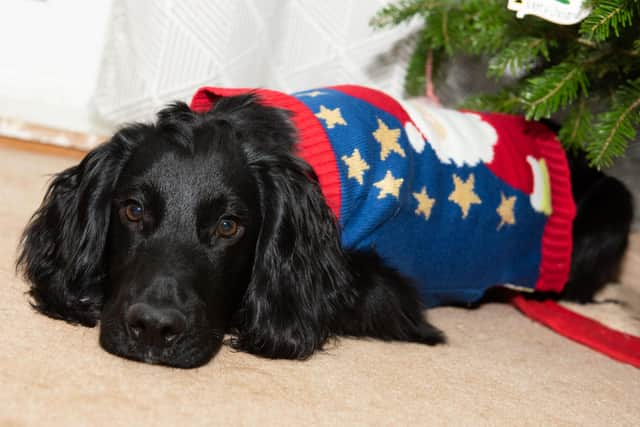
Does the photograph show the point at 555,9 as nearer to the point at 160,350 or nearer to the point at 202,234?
the point at 202,234

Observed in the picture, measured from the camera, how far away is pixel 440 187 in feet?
6.94

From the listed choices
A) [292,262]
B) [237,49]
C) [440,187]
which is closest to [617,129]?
[440,187]

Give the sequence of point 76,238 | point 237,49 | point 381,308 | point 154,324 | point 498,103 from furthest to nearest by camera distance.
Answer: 1. point 237,49
2. point 498,103
3. point 381,308
4. point 76,238
5. point 154,324

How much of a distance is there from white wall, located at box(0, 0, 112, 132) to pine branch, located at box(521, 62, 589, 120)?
2044mm

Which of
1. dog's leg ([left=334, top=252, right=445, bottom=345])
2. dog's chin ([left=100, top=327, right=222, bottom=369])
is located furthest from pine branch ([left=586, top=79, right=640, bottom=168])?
dog's chin ([left=100, top=327, right=222, bottom=369])

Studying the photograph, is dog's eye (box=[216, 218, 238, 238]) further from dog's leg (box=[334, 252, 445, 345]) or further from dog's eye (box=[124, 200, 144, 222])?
dog's leg (box=[334, 252, 445, 345])

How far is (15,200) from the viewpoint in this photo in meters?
2.52

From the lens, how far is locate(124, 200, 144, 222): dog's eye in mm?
1652

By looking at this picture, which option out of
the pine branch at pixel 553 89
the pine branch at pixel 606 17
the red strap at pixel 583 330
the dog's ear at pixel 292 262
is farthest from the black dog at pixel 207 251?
the pine branch at pixel 606 17

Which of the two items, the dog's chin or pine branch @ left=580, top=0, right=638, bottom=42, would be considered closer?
the dog's chin

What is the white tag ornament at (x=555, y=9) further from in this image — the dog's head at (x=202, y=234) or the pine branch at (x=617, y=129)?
the dog's head at (x=202, y=234)

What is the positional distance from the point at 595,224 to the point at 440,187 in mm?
688

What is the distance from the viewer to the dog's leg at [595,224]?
2.52 meters

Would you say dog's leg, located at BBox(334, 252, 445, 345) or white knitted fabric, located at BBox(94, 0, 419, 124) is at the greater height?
white knitted fabric, located at BBox(94, 0, 419, 124)
